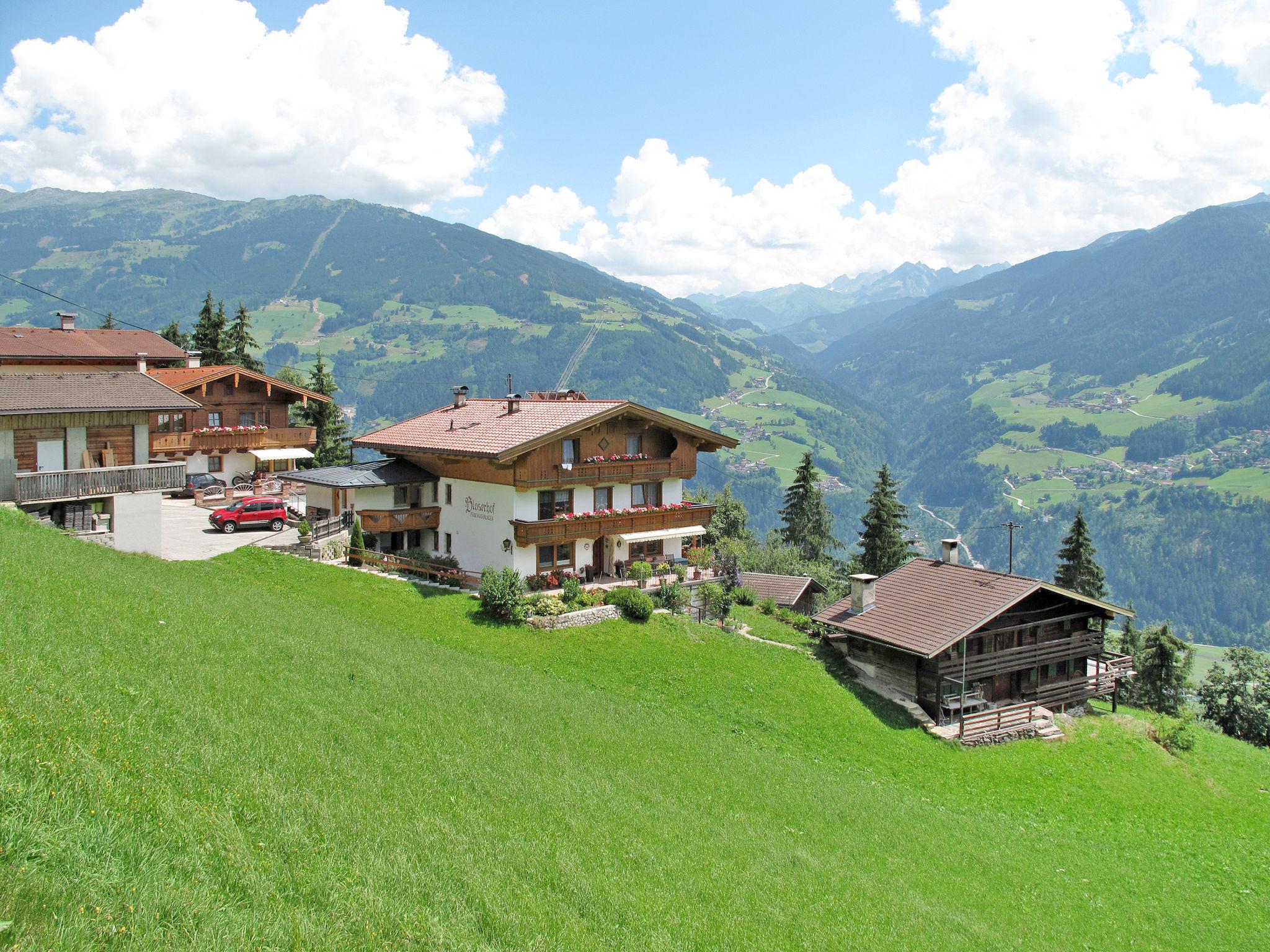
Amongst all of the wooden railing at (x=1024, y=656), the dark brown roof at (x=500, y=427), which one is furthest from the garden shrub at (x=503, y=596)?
the wooden railing at (x=1024, y=656)

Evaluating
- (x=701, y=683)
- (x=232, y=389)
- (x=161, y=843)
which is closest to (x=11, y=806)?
(x=161, y=843)

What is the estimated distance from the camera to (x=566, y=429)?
31.2 m

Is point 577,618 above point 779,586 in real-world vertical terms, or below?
above

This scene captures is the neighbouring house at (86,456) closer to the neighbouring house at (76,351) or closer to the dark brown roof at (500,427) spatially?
the dark brown roof at (500,427)

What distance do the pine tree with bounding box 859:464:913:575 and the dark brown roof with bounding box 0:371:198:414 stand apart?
48594mm

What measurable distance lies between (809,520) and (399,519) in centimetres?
4965

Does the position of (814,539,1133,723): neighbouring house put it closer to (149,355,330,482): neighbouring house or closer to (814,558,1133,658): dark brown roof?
(814,558,1133,658): dark brown roof

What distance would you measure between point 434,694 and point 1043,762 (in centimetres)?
2095

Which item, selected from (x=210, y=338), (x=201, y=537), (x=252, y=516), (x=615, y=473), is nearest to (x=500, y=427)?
(x=615, y=473)

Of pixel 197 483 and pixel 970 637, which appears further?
pixel 197 483

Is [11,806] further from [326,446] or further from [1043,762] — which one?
[326,446]

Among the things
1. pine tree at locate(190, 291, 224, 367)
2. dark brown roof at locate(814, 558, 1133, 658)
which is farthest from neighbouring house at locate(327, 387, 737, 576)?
pine tree at locate(190, 291, 224, 367)

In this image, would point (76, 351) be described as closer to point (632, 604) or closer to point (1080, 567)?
point (632, 604)

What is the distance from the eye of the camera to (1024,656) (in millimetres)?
31812
